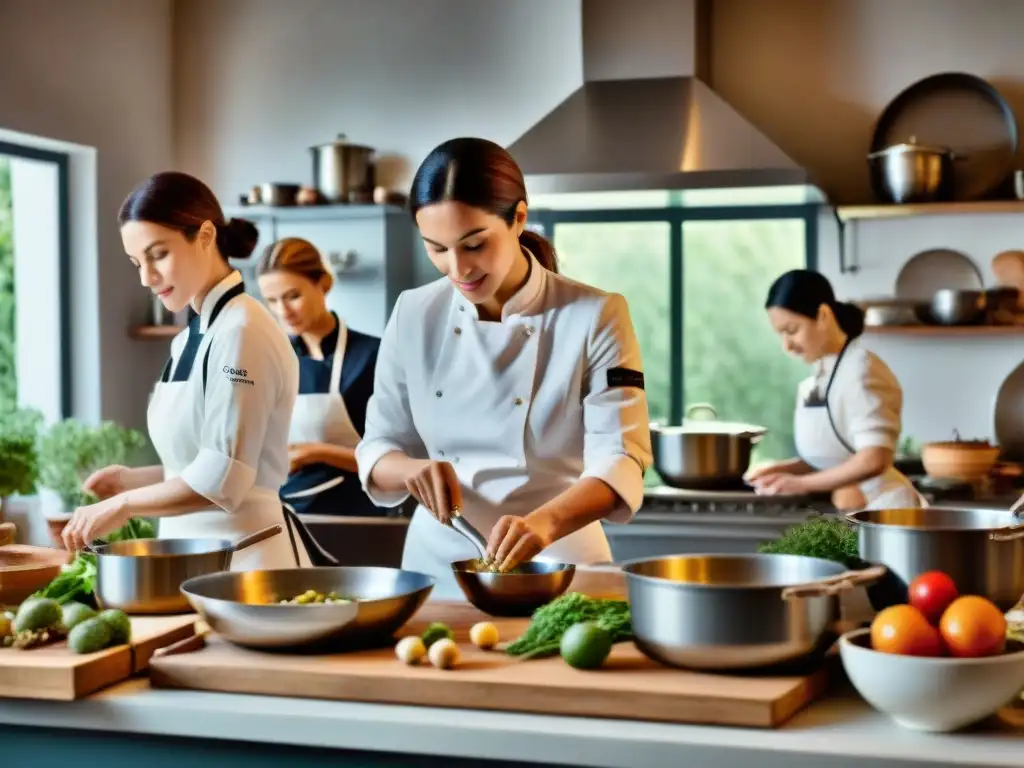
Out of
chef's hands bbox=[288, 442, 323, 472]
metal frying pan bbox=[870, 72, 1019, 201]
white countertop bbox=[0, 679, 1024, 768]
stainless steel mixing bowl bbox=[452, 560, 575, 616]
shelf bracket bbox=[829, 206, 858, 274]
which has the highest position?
metal frying pan bbox=[870, 72, 1019, 201]

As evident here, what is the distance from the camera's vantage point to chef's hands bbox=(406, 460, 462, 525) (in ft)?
6.49

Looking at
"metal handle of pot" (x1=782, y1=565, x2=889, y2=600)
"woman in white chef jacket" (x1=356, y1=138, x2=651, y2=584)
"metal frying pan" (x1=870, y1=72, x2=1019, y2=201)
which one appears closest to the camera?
"metal handle of pot" (x1=782, y1=565, x2=889, y2=600)

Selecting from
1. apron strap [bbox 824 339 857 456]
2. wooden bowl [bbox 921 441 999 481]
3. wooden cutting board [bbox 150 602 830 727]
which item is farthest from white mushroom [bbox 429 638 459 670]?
wooden bowl [bbox 921 441 999 481]

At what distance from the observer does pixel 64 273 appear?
4.86 metres

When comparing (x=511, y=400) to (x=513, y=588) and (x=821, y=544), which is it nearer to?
(x=513, y=588)

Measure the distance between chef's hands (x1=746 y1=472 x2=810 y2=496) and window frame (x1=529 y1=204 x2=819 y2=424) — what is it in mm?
1343

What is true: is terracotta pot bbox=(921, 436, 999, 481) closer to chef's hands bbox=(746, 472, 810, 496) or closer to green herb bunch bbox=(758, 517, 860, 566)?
chef's hands bbox=(746, 472, 810, 496)

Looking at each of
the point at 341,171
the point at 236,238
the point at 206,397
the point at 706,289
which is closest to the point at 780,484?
the point at 706,289

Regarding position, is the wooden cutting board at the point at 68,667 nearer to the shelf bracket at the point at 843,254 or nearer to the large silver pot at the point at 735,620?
the large silver pot at the point at 735,620

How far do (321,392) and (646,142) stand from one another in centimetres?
151

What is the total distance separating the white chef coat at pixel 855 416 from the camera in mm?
3465

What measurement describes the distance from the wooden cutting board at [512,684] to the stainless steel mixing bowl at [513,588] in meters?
0.17

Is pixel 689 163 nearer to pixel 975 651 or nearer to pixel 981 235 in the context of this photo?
pixel 981 235

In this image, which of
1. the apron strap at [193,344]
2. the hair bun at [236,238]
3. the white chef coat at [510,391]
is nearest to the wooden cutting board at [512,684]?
the white chef coat at [510,391]
